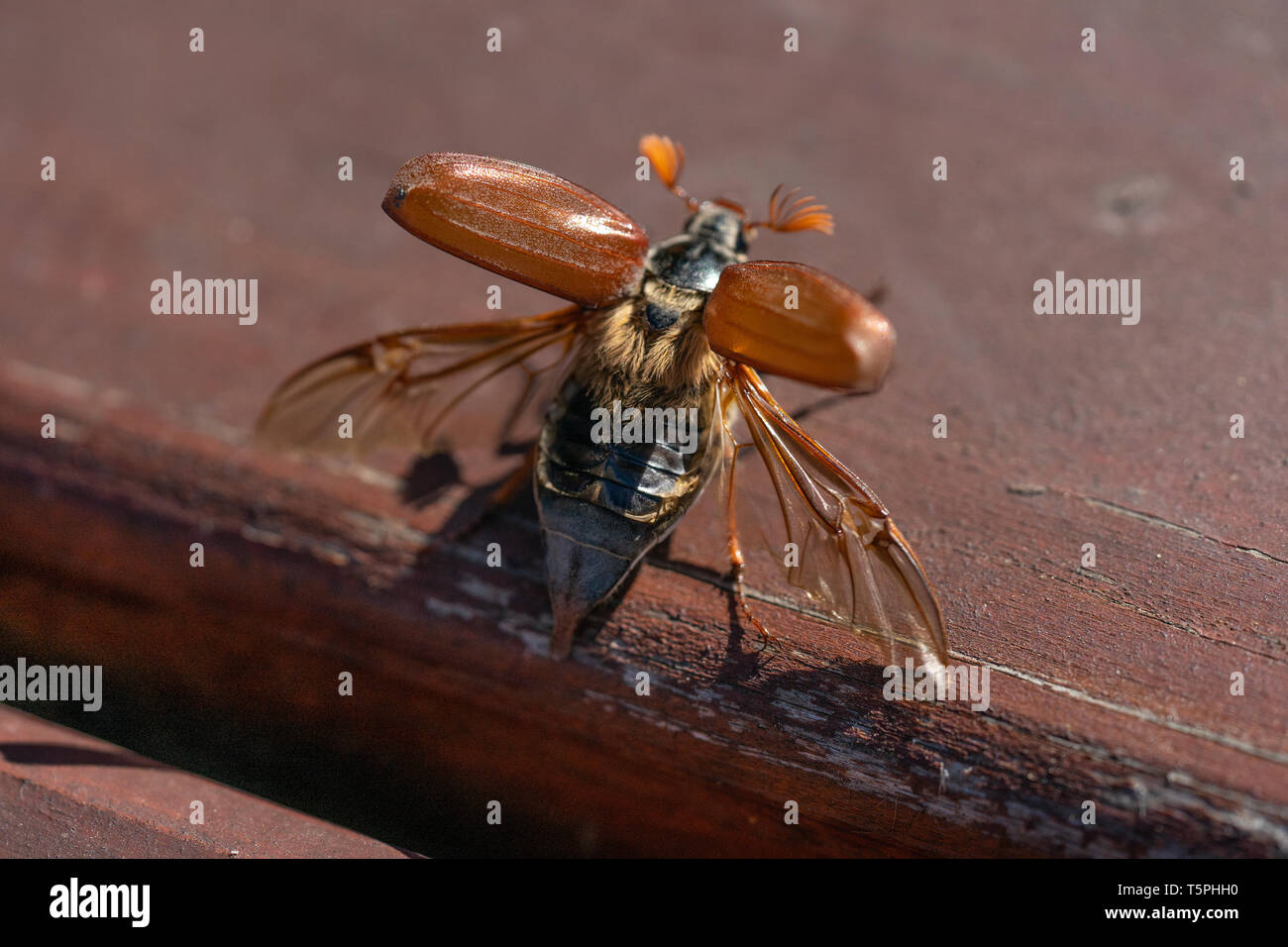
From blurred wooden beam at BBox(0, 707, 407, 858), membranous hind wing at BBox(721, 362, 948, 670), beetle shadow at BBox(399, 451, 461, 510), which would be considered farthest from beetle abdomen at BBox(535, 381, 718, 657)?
blurred wooden beam at BBox(0, 707, 407, 858)

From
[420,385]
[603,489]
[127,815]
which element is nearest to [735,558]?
[603,489]

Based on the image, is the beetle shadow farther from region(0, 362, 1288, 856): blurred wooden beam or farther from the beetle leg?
the beetle leg

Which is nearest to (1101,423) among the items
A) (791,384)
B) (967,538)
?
(967,538)

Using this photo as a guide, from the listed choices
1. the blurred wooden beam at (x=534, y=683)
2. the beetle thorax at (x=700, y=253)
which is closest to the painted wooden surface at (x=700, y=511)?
the blurred wooden beam at (x=534, y=683)

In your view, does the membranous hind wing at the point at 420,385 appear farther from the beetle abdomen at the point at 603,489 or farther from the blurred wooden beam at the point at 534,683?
the beetle abdomen at the point at 603,489

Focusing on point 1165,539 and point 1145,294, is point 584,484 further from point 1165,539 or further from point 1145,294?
point 1145,294
